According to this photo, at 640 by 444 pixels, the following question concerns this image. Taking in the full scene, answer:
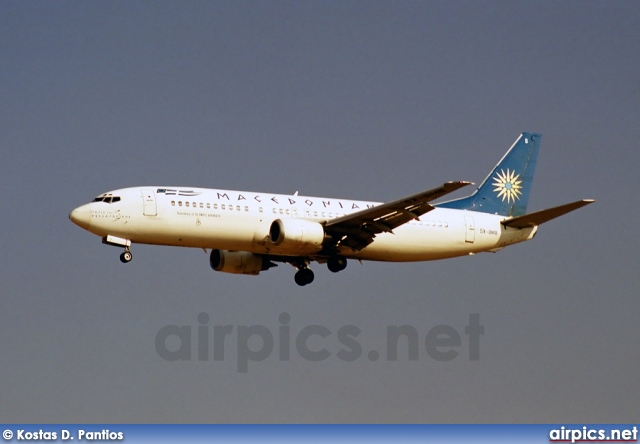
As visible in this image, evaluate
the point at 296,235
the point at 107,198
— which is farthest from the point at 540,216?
the point at 107,198

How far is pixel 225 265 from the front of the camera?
A: 205ft

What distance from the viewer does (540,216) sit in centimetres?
6191

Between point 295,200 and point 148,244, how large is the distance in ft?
24.2

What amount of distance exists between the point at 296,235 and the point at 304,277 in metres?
5.33

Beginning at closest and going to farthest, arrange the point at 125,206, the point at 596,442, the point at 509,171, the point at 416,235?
the point at 596,442, the point at 125,206, the point at 416,235, the point at 509,171

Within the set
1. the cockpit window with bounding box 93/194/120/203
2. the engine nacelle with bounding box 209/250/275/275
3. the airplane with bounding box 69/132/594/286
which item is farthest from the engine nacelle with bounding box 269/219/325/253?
the cockpit window with bounding box 93/194/120/203

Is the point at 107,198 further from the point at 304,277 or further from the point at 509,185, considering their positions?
the point at 509,185

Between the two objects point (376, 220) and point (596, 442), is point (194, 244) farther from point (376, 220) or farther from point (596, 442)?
point (596, 442)

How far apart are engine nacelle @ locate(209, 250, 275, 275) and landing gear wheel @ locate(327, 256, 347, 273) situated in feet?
14.2

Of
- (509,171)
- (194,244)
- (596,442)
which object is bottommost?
(596,442)

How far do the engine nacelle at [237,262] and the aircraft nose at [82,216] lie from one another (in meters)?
8.42

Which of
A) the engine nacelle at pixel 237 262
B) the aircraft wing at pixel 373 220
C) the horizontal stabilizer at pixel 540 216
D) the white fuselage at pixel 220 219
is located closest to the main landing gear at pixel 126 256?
→ the white fuselage at pixel 220 219

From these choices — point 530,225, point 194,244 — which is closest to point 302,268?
point 194,244

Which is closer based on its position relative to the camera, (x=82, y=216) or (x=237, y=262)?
(x=82, y=216)
